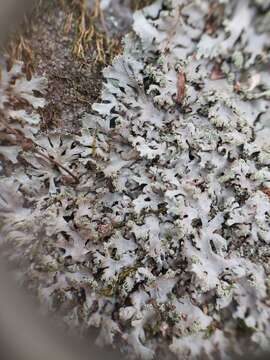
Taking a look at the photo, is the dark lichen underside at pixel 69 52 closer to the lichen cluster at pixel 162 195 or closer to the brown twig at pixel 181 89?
the lichen cluster at pixel 162 195

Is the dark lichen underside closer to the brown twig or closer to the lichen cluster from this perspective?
the lichen cluster

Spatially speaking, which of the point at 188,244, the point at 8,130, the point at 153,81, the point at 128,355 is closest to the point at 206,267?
the point at 188,244

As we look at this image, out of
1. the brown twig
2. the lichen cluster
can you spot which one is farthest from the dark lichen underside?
the brown twig

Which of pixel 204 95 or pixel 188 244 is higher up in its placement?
pixel 204 95

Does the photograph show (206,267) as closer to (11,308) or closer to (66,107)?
(11,308)

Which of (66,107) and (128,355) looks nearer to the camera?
(128,355)

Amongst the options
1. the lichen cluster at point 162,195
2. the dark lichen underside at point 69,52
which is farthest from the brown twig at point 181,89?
the dark lichen underside at point 69,52

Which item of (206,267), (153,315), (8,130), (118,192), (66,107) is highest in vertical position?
(66,107)

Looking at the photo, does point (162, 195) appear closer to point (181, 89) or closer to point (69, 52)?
point (181, 89)

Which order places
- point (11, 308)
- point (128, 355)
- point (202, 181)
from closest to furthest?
point (11, 308) < point (128, 355) < point (202, 181)
